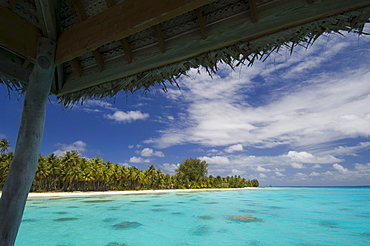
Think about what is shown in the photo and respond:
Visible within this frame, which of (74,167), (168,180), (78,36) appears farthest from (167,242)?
(168,180)

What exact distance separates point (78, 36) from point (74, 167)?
1517 inches

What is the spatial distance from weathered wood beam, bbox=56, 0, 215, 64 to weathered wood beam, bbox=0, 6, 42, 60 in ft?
0.82

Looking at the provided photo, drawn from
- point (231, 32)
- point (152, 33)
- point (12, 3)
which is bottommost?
point (231, 32)

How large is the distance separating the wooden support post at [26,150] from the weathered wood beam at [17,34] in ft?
0.29

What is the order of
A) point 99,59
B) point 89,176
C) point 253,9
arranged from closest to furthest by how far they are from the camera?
point 253,9 → point 99,59 → point 89,176

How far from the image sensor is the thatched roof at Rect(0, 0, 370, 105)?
5.35 feet

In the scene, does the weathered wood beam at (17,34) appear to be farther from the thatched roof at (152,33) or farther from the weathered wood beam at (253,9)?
the weathered wood beam at (253,9)

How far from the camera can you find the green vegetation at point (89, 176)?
34.3 m

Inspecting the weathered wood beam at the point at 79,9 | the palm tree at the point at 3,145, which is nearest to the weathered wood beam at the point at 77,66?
the weathered wood beam at the point at 79,9

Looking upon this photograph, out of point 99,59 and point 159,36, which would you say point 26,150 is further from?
point 159,36

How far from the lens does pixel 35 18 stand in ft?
8.25

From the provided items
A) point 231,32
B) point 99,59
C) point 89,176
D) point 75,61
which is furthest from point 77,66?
point 89,176

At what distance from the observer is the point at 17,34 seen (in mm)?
2197

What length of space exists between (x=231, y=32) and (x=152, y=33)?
0.97 meters
